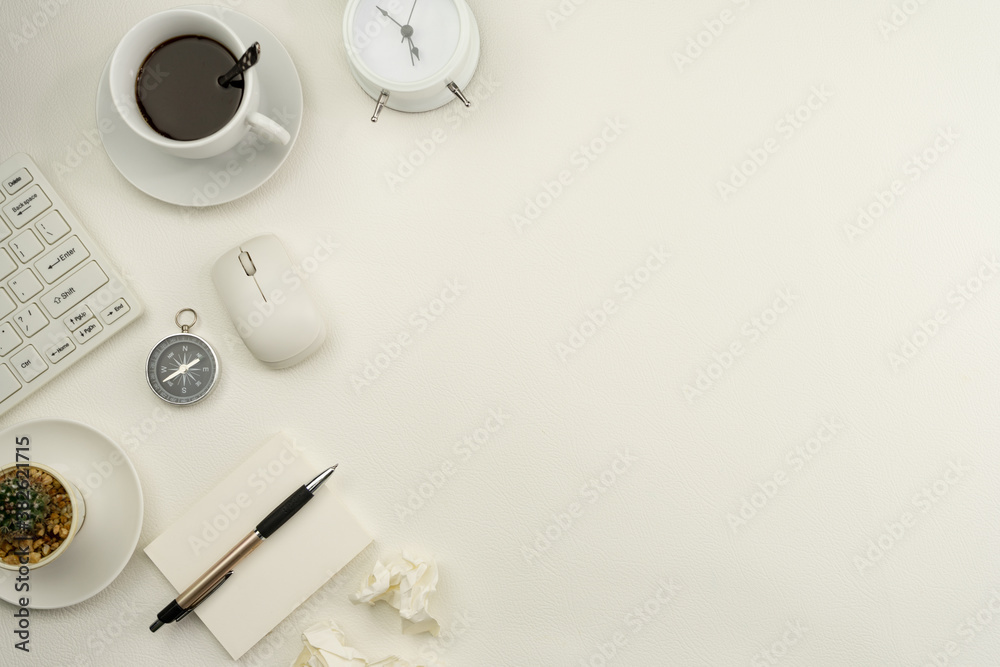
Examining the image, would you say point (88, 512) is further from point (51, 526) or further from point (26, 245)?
point (26, 245)

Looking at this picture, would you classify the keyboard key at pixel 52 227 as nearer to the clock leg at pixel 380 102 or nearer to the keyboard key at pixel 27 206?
the keyboard key at pixel 27 206

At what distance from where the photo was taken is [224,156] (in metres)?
0.80

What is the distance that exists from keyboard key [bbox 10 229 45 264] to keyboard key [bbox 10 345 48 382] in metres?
0.11

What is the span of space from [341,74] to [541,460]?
0.54 m

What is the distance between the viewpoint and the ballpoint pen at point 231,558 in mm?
812

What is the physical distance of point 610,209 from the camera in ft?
2.79

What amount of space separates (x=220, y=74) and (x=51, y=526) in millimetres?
545

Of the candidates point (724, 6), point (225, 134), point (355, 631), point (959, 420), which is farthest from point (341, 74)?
point (959, 420)

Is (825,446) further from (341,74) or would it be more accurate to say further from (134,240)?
(134,240)

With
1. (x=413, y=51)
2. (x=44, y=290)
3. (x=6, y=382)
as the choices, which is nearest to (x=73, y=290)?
(x=44, y=290)

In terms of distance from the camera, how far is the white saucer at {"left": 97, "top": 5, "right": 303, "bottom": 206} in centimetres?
80

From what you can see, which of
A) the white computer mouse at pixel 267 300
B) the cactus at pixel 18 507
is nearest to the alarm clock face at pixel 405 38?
the white computer mouse at pixel 267 300

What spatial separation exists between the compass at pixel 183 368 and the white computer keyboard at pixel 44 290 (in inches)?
2.2

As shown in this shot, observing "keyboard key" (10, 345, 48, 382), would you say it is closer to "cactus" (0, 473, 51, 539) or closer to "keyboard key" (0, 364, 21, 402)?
"keyboard key" (0, 364, 21, 402)
